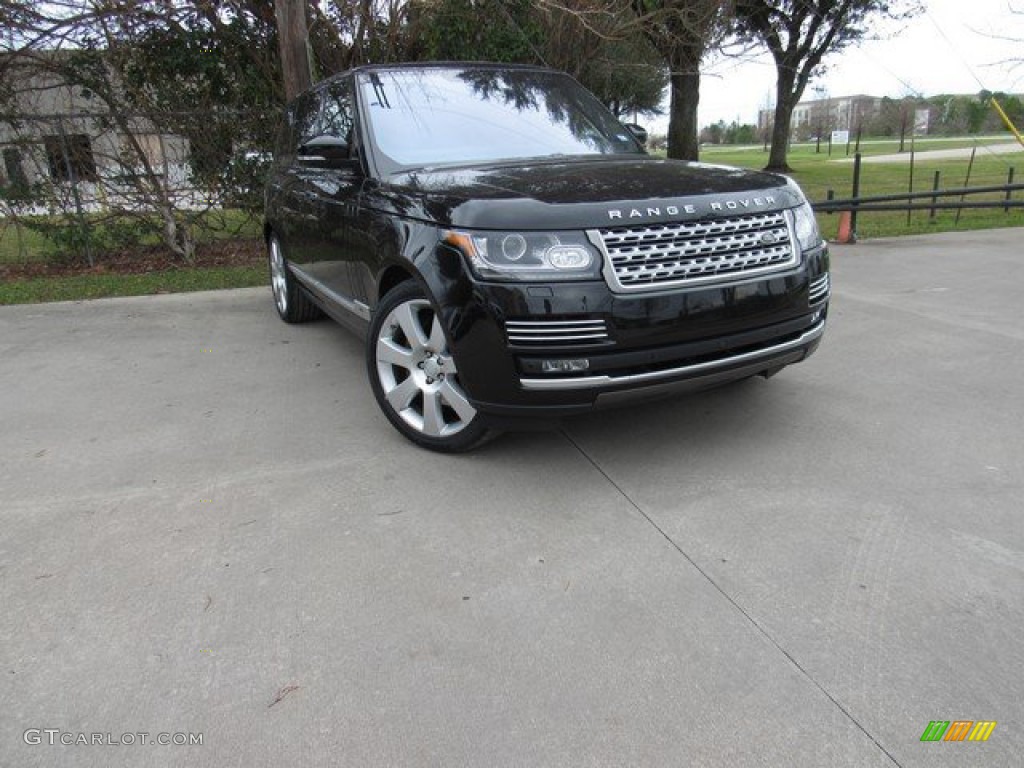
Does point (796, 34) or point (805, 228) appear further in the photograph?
point (796, 34)

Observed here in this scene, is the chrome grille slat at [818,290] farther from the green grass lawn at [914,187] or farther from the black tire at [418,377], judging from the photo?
the green grass lawn at [914,187]

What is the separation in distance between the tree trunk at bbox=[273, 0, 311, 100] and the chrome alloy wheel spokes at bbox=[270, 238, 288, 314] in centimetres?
261

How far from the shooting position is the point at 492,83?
4766mm

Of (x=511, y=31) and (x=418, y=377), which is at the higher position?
(x=511, y=31)

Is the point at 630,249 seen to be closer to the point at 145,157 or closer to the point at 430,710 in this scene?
the point at 430,710

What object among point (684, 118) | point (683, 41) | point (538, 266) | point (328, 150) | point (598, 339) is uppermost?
point (683, 41)

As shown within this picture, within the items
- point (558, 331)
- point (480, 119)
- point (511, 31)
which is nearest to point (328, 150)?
point (480, 119)

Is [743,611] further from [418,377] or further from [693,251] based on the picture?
[418,377]

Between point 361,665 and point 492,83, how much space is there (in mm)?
3743

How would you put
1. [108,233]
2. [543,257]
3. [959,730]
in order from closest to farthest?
[959,730] < [543,257] < [108,233]

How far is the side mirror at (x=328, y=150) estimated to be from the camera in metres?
4.14

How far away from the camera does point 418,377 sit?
3.65 m

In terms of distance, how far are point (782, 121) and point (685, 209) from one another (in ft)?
91.4

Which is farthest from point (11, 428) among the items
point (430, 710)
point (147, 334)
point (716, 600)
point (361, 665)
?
point (716, 600)
